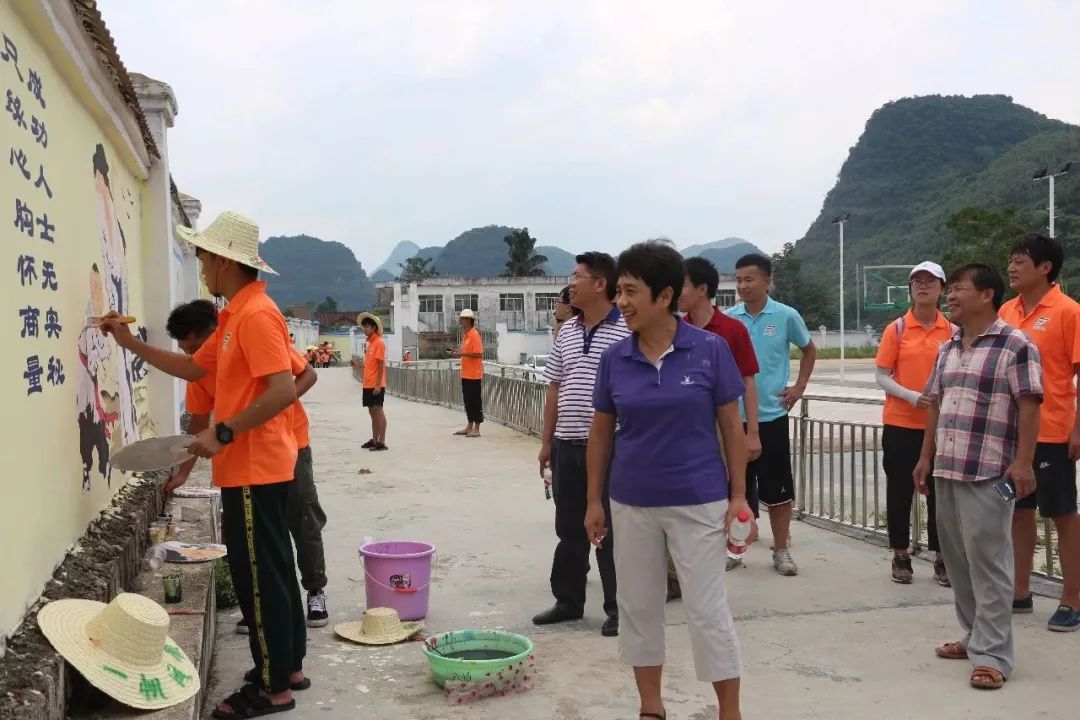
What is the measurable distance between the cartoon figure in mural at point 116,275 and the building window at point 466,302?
61.6 m

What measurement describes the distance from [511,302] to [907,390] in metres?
62.6

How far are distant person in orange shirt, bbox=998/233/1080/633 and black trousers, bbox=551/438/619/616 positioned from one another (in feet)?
6.99

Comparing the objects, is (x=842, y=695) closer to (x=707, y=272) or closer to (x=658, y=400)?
(x=658, y=400)

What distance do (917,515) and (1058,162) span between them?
3005 inches

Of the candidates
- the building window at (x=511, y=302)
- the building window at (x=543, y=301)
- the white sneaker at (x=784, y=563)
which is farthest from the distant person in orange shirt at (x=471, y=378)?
the building window at (x=543, y=301)

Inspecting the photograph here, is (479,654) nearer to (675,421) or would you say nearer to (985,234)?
(675,421)

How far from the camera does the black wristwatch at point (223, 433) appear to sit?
362 centimetres

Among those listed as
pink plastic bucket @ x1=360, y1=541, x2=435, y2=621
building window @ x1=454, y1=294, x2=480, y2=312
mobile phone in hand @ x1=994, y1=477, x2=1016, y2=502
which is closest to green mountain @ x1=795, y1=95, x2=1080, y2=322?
building window @ x1=454, y1=294, x2=480, y2=312

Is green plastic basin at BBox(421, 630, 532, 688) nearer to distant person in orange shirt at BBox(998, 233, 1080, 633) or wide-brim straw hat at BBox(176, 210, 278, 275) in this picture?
wide-brim straw hat at BBox(176, 210, 278, 275)

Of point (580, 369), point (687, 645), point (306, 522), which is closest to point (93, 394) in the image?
point (306, 522)

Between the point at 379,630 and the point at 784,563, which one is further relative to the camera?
the point at 784,563

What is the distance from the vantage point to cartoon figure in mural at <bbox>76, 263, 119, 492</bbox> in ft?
13.2

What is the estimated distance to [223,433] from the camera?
3.62m

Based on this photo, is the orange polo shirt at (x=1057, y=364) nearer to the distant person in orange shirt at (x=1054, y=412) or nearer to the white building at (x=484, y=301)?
the distant person in orange shirt at (x=1054, y=412)
